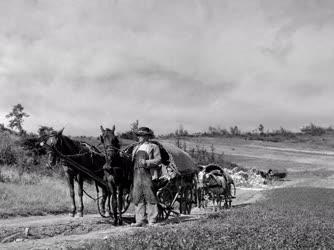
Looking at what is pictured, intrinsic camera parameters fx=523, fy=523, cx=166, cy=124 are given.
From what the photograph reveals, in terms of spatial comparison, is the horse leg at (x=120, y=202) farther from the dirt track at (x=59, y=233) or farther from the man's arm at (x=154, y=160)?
the man's arm at (x=154, y=160)

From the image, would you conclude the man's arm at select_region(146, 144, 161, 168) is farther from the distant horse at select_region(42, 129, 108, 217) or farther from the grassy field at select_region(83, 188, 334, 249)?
the grassy field at select_region(83, 188, 334, 249)

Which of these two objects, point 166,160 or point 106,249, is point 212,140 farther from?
point 106,249

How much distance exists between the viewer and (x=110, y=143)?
13.2 m

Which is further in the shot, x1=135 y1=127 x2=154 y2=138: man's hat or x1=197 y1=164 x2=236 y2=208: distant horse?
x1=197 y1=164 x2=236 y2=208: distant horse

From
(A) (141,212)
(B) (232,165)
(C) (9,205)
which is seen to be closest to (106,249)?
(A) (141,212)

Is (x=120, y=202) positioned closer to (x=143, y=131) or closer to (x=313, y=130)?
(x=143, y=131)

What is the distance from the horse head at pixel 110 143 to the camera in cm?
1319

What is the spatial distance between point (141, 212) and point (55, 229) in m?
2.20

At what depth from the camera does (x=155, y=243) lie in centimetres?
912

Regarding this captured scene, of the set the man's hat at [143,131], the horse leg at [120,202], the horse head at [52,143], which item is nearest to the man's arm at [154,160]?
the man's hat at [143,131]

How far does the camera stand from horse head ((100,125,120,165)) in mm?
13188

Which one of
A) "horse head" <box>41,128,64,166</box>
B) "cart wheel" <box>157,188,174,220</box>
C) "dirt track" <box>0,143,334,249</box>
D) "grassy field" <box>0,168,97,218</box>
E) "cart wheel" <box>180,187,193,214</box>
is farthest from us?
"grassy field" <box>0,168,97,218</box>

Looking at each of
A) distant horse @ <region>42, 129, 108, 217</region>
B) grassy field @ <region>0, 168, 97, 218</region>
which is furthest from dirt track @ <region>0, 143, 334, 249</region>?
grassy field @ <region>0, 168, 97, 218</region>

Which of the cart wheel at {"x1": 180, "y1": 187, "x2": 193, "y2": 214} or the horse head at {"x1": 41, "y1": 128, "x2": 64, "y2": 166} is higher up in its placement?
the horse head at {"x1": 41, "y1": 128, "x2": 64, "y2": 166}
